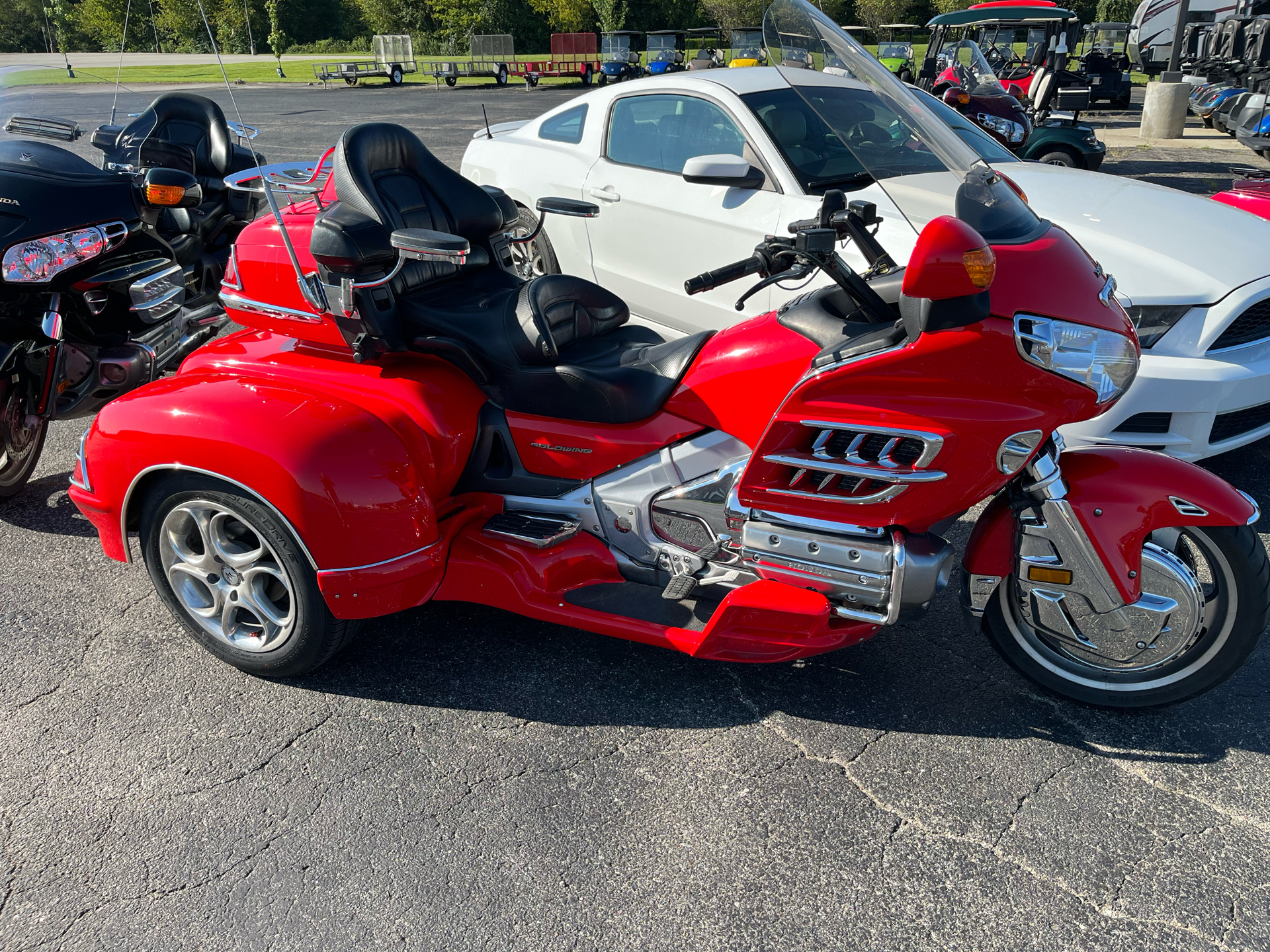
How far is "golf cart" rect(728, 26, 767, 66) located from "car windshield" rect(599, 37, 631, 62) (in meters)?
27.5

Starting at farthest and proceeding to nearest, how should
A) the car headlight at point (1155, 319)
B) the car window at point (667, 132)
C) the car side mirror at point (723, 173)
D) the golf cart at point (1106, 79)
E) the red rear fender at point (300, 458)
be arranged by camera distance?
the golf cart at point (1106, 79), the car window at point (667, 132), the car headlight at point (1155, 319), the car side mirror at point (723, 173), the red rear fender at point (300, 458)

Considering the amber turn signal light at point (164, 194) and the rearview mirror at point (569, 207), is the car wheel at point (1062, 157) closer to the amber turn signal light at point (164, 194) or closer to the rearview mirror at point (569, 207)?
the rearview mirror at point (569, 207)

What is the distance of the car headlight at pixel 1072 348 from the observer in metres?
2.34

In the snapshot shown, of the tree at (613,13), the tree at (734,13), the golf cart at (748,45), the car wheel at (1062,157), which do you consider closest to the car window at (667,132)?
the tree at (734,13)

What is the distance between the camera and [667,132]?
17.5 ft

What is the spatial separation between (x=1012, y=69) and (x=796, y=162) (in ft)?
47.3

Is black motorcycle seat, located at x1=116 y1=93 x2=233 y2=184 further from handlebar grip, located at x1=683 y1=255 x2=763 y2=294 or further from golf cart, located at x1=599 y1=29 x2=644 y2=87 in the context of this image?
golf cart, located at x1=599 y1=29 x2=644 y2=87

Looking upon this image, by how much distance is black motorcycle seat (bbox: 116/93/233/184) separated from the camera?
21.2ft

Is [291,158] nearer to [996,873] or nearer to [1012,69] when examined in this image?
[1012,69]

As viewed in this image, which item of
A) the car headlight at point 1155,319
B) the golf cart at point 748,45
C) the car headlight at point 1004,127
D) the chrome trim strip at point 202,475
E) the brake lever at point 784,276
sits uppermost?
the golf cart at point 748,45

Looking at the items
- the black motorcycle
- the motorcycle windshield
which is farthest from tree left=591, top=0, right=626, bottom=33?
the motorcycle windshield

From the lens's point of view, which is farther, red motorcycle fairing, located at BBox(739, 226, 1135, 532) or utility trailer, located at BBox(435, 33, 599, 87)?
utility trailer, located at BBox(435, 33, 599, 87)

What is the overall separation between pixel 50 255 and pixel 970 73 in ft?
36.4

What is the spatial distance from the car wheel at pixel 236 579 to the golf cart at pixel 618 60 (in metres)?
26.9
